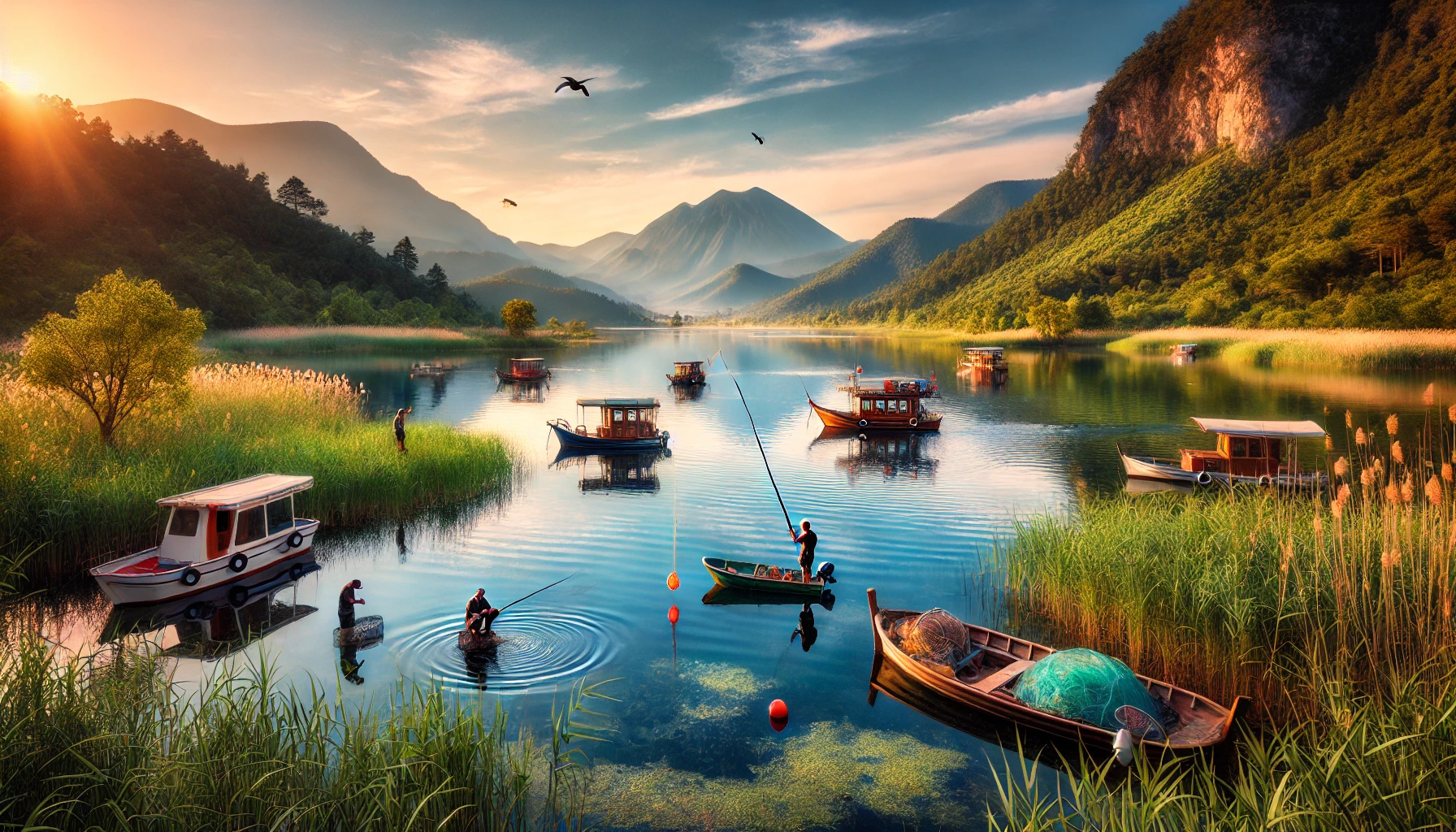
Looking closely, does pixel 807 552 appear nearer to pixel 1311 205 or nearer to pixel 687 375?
pixel 687 375

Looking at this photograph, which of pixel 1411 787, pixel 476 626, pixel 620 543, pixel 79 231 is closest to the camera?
pixel 1411 787

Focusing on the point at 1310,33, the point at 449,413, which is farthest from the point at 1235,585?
the point at 1310,33

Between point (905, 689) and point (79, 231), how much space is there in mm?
144314

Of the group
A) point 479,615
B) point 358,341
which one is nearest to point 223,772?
point 479,615

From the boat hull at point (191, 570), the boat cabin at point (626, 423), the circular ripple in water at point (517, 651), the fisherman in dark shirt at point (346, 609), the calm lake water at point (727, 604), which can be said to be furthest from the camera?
the boat cabin at point (626, 423)

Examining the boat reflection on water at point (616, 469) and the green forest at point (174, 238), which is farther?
the green forest at point (174, 238)

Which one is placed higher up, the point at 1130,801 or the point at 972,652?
the point at 1130,801

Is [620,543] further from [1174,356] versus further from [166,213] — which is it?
[166,213]

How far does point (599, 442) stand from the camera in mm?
43750

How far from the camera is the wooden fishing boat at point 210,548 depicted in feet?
57.9

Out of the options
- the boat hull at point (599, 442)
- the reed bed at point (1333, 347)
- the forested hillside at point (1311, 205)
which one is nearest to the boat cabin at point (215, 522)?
the boat hull at point (599, 442)

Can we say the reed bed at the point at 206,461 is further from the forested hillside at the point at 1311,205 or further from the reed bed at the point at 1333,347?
Result: the forested hillside at the point at 1311,205

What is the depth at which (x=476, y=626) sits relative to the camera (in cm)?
1587

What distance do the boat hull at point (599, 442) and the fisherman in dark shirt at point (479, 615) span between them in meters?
27.8
